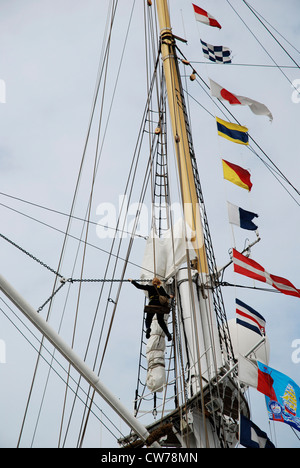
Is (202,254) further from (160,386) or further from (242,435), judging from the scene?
(242,435)

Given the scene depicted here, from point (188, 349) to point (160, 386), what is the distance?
917 millimetres

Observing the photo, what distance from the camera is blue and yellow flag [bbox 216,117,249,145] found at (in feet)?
38.1

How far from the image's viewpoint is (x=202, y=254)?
11414mm

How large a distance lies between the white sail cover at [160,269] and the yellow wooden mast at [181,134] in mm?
183

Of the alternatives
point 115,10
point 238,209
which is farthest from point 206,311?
point 115,10

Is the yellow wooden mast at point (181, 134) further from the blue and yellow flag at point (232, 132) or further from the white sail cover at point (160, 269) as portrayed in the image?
the blue and yellow flag at point (232, 132)

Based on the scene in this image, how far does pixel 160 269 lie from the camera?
38.4 feet

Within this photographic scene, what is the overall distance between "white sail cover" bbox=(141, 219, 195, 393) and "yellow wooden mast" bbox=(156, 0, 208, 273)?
0.18m

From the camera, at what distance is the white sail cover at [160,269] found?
11.1 metres

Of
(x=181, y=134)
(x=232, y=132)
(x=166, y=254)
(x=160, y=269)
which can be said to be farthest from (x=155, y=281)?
(x=181, y=134)

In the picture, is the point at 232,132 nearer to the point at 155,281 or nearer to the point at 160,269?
the point at 160,269

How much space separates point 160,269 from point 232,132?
2670 mm

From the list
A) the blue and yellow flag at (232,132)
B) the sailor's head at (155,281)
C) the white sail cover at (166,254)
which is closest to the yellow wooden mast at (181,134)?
the white sail cover at (166,254)
